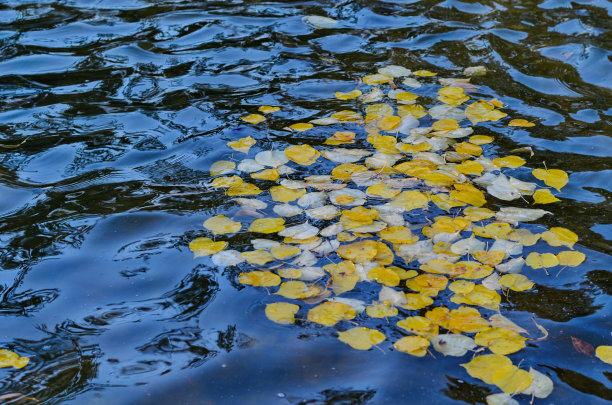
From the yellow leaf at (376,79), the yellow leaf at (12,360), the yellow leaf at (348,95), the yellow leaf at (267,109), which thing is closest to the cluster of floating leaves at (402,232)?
the yellow leaf at (267,109)

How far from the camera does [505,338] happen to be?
1.81 meters

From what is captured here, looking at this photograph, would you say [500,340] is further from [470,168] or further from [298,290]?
[470,168]

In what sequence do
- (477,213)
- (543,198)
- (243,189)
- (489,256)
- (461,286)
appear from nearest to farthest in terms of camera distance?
(461,286), (489,256), (477,213), (543,198), (243,189)

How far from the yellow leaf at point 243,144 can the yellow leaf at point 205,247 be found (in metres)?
0.72

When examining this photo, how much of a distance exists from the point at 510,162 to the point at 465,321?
1054 millimetres

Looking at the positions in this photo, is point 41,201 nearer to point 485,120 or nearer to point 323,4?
point 485,120

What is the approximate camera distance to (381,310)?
1937 millimetres

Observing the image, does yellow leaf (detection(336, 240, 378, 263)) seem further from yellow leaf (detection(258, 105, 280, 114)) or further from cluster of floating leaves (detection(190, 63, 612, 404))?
yellow leaf (detection(258, 105, 280, 114))

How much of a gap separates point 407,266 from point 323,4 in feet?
10.2

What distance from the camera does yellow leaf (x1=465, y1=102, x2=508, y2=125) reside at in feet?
10.0

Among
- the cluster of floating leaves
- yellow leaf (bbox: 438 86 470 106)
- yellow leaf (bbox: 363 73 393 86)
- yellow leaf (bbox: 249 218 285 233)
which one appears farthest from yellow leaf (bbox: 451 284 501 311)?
yellow leaf (bbox: 363 73 393 86)

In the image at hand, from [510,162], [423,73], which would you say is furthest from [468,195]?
[423,73]

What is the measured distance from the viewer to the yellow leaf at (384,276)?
2.02 m

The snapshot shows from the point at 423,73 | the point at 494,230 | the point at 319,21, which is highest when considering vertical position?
the point at 319,21
